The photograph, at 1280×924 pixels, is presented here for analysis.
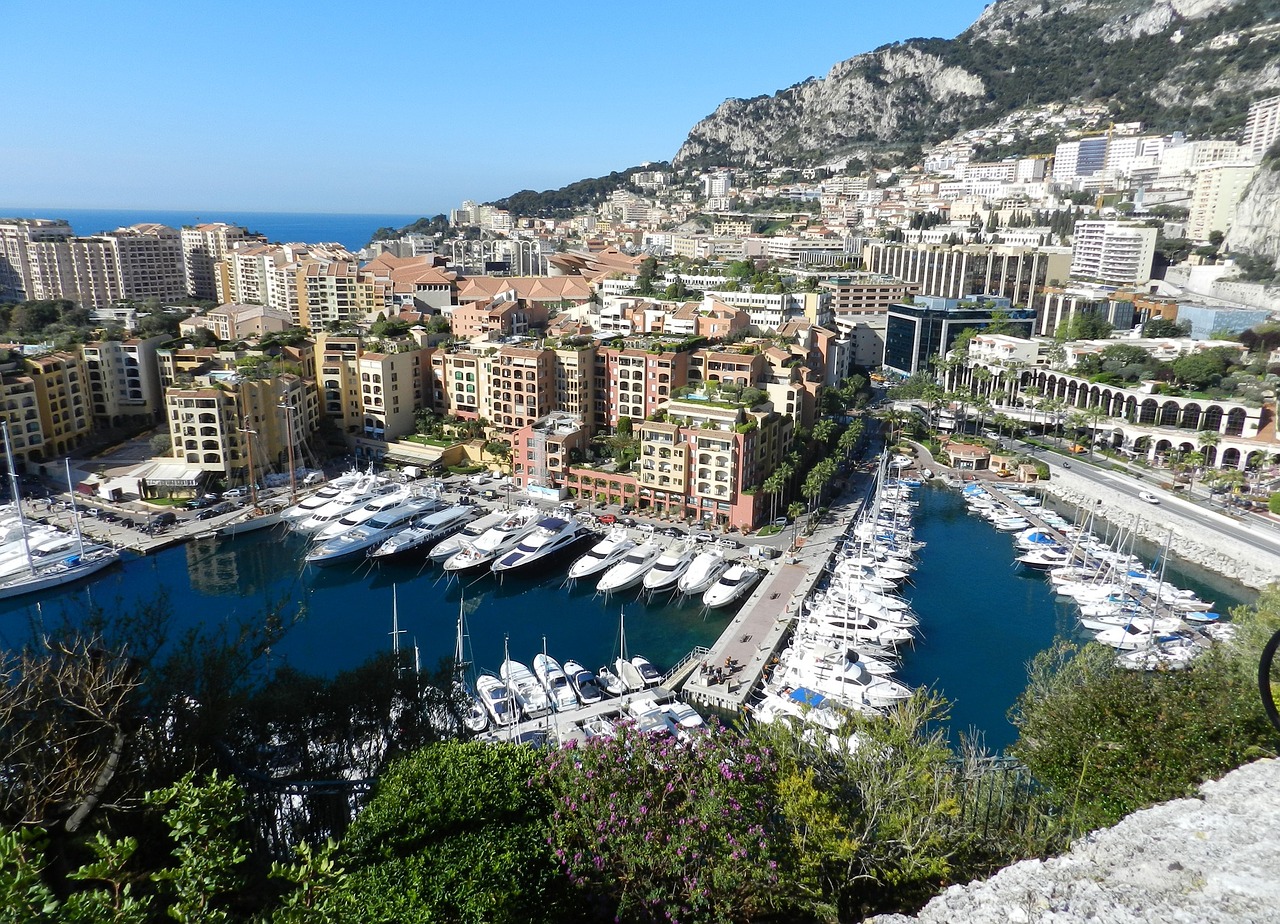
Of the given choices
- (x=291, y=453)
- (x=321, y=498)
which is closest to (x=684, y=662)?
(x=321, y=498)

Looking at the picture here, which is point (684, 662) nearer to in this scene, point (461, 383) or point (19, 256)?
point (461, 383)

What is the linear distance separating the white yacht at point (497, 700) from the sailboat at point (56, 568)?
16.1 meters

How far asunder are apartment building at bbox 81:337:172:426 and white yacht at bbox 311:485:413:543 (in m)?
16.5

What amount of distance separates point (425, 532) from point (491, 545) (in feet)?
10.4

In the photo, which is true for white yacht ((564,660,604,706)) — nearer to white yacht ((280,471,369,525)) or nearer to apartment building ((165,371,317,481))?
white yacht ((280,471,369,525))

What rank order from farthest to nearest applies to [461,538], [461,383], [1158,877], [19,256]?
[19,256] < [461,383] < [461,538] < [1158,877]

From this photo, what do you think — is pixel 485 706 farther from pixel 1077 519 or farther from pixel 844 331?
pixel 844 331

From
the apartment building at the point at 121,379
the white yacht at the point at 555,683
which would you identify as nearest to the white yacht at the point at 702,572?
the white yacht at the point at 555,683

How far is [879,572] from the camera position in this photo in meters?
26.7

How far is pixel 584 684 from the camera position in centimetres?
2017

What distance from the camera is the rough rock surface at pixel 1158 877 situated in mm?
5422

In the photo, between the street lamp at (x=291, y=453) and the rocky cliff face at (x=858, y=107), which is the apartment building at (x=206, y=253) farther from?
the rocky cliff face at (x=858, y=107)

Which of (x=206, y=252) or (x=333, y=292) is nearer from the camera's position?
(x=333, y=292)

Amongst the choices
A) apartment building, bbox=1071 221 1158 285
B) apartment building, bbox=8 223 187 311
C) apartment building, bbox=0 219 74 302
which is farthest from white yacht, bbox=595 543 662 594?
apartment building, bbox=0 219 74 302
